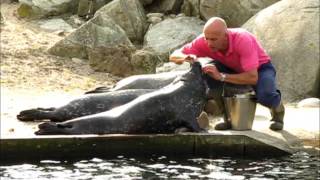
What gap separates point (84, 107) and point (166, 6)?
9386 mm

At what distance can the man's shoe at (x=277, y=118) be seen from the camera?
8023 mm

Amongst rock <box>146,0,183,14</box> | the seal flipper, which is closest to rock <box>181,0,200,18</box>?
rock <box>146,0,183,14</box>

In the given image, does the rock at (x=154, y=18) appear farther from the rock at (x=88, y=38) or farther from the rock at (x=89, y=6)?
the rock at (x=88, y=38)

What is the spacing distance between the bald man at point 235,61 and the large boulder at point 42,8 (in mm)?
10228

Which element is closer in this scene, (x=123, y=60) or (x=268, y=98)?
(x=268, y=98)

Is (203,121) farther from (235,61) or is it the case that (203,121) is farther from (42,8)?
(42,8)

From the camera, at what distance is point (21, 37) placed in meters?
15.6

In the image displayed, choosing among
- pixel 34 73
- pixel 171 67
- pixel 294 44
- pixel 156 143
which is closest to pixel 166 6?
pixel 171 67

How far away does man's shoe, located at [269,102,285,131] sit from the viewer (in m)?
8.02

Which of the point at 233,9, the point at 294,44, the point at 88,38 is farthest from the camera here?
the point at 233,9

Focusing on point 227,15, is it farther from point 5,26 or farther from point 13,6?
point 13,6

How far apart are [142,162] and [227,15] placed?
858 cm

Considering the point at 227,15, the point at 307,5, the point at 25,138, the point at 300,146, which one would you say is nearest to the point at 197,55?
the point at 300,146

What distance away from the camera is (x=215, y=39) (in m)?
7.55
